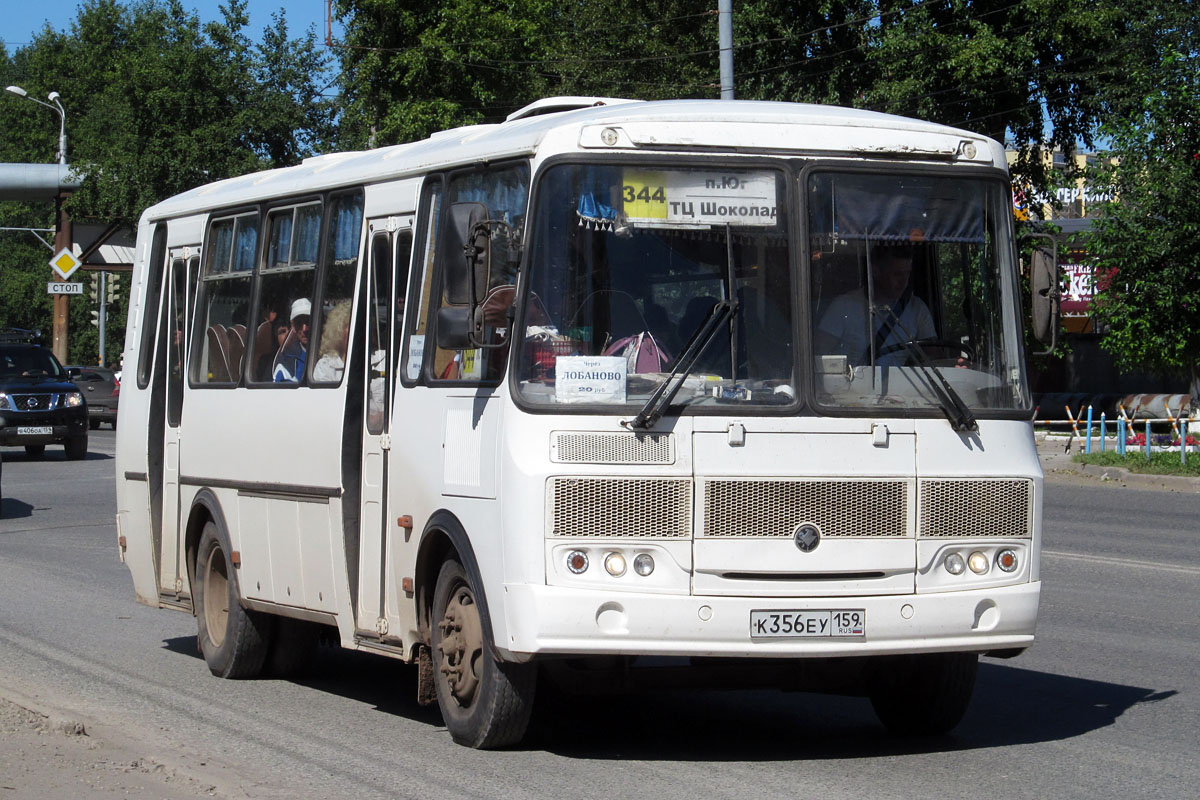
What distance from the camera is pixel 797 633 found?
6879 millimetres

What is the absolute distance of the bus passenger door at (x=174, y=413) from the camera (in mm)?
10805

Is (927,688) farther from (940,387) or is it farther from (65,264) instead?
(65,264)

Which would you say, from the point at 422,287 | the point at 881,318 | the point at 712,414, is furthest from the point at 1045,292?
the point at 422,287

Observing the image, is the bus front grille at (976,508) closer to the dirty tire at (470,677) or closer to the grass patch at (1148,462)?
the dirty tire at (470,677)

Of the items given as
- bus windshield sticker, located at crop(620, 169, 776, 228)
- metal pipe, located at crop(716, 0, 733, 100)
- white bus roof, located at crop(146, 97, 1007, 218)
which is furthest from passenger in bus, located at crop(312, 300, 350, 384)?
metal pipe, located at crop(716, 0, 733, 100)

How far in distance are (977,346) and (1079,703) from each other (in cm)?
219

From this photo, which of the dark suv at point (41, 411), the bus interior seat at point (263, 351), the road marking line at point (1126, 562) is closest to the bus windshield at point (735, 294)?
the bus interior seat at point (263, 351)

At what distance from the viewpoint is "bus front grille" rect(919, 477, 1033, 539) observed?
718 centimetres

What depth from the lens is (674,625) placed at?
22.4ft

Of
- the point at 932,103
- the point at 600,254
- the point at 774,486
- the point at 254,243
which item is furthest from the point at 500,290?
the point at 932,103

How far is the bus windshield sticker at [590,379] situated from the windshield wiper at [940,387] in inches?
45.7

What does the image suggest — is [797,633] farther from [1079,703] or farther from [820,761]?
[1079,703]

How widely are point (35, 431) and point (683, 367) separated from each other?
2714cm

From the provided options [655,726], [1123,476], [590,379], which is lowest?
[655,726]
